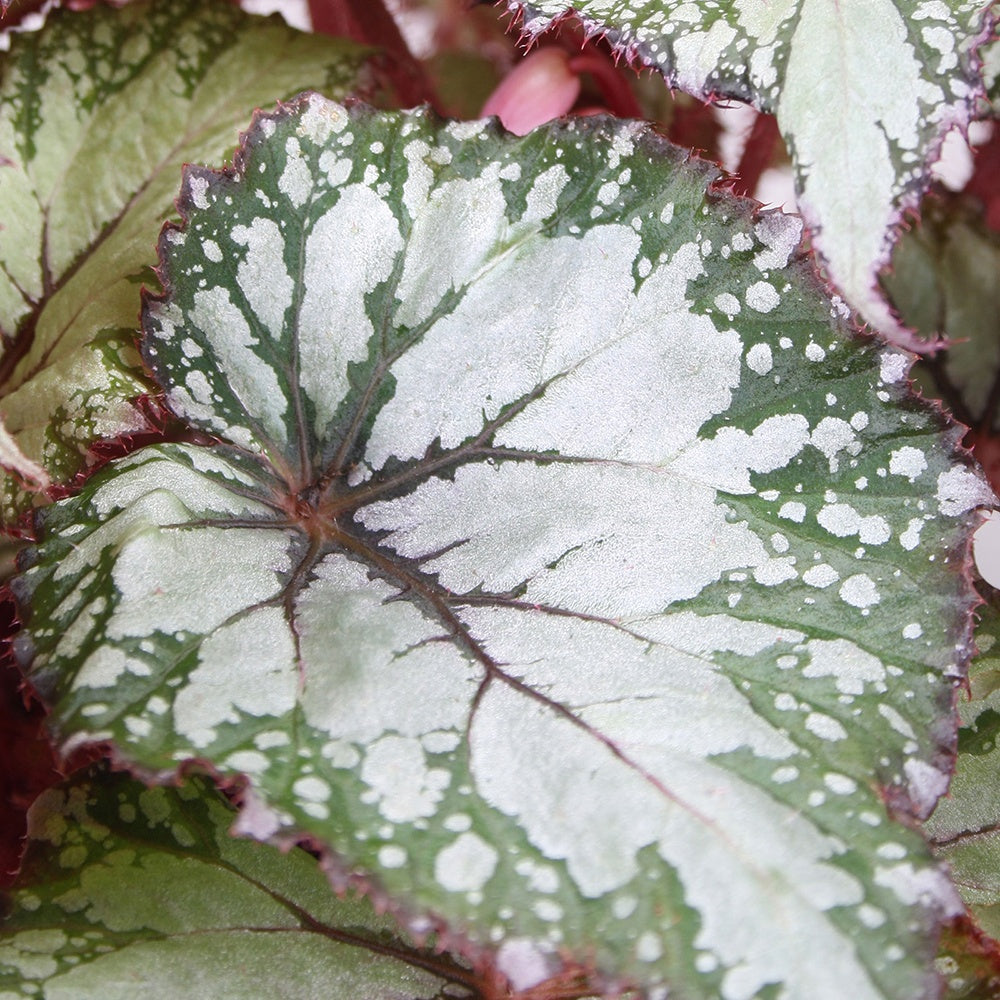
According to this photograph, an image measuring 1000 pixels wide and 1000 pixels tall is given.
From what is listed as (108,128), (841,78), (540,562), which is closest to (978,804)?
(540,562)

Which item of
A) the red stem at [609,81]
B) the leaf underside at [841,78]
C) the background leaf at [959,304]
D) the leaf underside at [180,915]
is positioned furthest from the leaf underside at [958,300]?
the leaf underside at [180,915]

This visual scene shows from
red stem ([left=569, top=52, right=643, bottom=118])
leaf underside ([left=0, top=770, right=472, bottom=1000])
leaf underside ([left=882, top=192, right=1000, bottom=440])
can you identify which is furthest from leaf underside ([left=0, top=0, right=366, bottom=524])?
leaf underside ([left=882, top=192, right=1000, bottom=440])

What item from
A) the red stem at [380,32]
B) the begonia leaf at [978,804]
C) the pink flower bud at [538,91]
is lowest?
the begonia leaf at [978,804]

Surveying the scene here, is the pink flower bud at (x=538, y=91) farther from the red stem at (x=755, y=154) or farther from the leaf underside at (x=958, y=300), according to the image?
the leaf underside at (x=958, y=300)

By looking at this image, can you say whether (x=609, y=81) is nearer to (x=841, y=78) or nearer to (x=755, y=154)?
(x=755, y=154)

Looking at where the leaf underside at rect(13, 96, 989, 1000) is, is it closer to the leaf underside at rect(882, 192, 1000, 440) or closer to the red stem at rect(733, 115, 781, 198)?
the red stem at rect(733, 115, 781, 198)

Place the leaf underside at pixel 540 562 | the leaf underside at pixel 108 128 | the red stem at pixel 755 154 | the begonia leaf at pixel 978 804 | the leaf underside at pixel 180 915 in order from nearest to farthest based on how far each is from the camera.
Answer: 1. the leaf underside at pixel 540 562
2. the leaf underside at pixel 180 915
3. the begonia leaf at pixel 978 804
4. the leaf underside at pixel 108 128
5. the red stem at pixel 755 154
